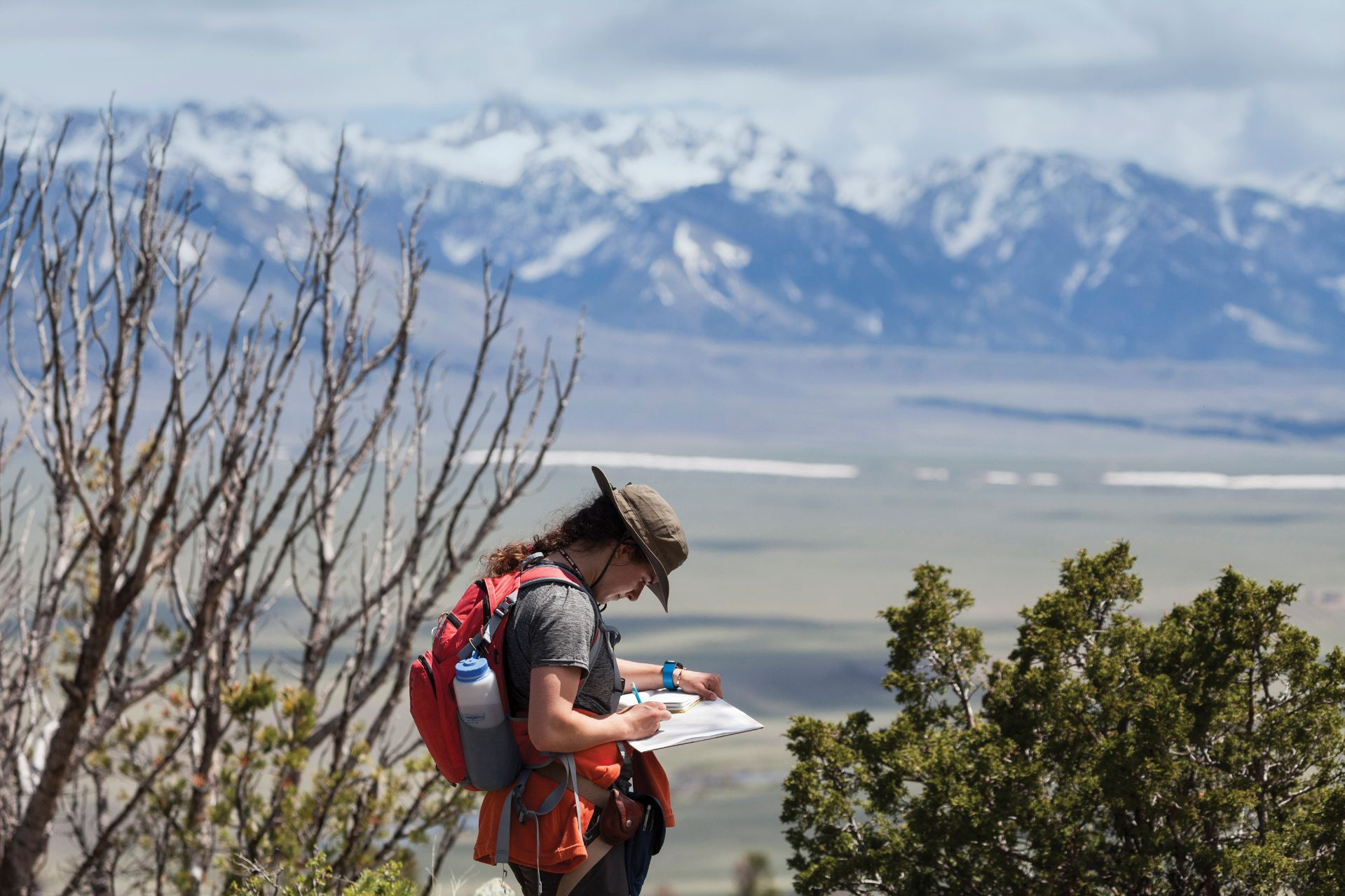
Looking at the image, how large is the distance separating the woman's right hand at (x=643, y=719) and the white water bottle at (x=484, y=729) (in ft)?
0.89

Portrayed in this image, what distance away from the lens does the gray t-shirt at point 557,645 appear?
137 inches

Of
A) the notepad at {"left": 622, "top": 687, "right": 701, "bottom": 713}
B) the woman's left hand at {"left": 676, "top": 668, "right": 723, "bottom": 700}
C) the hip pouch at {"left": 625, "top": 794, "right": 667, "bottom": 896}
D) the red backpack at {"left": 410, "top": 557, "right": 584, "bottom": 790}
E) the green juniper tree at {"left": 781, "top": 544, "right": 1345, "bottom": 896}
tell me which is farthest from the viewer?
the green juniper tree at {"left": 781, "top": 544, "right": 1345, "bottom": 896}

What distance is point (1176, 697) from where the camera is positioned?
575 cm

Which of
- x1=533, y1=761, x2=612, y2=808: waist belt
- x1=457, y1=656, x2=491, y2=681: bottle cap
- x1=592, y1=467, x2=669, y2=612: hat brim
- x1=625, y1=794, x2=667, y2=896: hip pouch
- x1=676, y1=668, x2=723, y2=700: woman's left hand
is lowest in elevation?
x1=625, y1=794, x2=667, y2=896: hip pouch

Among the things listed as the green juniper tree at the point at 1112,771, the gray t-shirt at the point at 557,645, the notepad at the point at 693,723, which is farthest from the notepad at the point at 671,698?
the green juniper tree at the point at 1112,771

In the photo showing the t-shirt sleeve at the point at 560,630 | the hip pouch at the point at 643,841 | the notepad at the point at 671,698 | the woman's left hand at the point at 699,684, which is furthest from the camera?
the woman's left hand at the point at 699,684

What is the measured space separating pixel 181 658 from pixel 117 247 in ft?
6.27

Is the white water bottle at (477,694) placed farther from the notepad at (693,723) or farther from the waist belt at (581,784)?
the notepad at (693,723)

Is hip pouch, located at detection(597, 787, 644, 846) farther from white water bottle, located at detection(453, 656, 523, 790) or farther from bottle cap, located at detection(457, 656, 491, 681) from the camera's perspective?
bottle cap, located at detection(457, 656, 491, 681)

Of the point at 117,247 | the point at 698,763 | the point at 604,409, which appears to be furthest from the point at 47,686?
the point at 604,409

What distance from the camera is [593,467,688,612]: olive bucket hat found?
3.64 metres

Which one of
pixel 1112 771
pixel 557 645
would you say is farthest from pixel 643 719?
pixel 1112 771

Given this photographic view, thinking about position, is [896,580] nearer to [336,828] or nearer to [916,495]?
[916,495]

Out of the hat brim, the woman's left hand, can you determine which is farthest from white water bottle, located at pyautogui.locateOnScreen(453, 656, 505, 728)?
the woman's left hand
